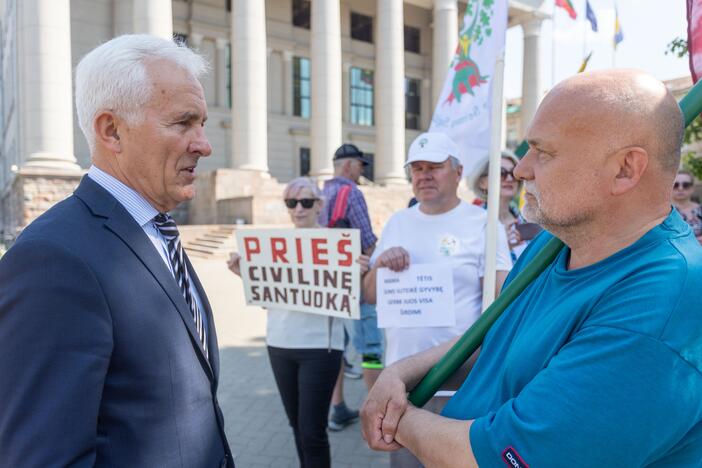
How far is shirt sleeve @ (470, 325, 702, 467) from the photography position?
935mm

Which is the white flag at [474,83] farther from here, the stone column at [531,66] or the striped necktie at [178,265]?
the stone column at [531,66]

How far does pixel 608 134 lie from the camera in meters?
1.12

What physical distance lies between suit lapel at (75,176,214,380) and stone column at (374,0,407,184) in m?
22.2

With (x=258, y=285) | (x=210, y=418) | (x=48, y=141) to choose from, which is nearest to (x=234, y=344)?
(x=258, y=285)

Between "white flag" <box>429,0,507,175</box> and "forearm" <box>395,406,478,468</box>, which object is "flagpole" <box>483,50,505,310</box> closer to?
"white flag" <box>429,0,507,175</box>

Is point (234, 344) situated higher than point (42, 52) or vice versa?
point (42, 52)

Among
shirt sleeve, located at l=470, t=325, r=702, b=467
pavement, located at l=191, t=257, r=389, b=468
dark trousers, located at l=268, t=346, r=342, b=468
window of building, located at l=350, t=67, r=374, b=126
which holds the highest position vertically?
window of building, located at l=350, t=67, r=374, b=126

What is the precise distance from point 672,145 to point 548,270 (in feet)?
1.46

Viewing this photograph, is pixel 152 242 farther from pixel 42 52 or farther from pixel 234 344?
pixel 42 52

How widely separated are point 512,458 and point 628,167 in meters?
0.66

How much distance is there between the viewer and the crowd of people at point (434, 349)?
0.97 m

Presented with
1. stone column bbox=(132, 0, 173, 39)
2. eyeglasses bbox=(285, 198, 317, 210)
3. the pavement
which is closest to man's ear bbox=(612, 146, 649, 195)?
eyeglasses bbox=(285, 198, 317, 210)

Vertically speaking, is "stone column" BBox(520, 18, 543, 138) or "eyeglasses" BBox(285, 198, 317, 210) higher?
"stone column" BBox(520, 18, 543, 138)

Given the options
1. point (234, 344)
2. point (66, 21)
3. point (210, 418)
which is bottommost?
point (234, 344)
